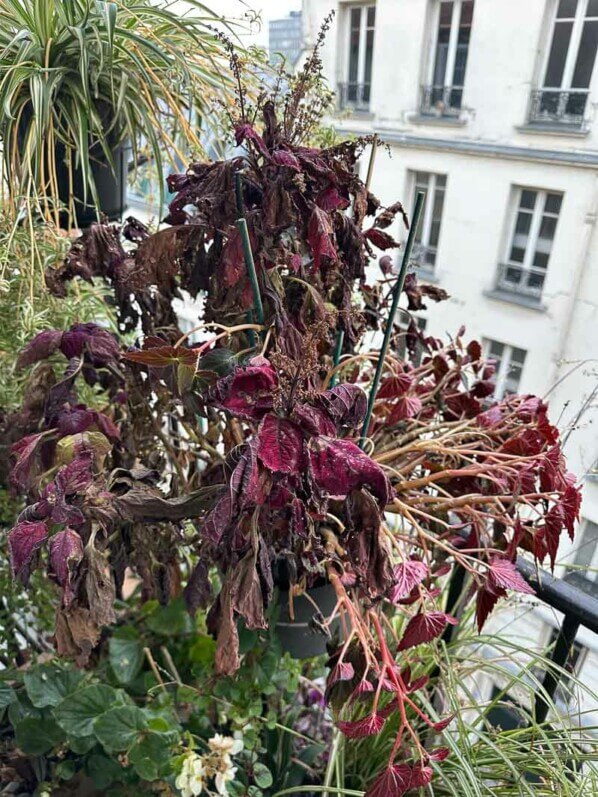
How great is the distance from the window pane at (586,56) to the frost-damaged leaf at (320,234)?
56.7 inches

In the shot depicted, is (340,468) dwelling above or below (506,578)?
above

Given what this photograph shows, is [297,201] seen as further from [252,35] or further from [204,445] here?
[252,35]

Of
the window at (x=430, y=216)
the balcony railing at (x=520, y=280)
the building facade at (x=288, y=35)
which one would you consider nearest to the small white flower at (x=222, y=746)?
the building facade at (x=288, y=35)

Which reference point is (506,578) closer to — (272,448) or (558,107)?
(272,448)

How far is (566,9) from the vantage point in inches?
64.7

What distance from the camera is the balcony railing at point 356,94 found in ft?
6.72

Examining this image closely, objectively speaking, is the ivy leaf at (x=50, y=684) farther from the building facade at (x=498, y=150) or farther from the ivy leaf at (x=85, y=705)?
the building facade at (x=498, y=150)

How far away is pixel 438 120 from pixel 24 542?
1.95 meters

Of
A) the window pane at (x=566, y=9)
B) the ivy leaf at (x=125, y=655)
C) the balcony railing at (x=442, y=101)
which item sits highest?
the window pane at (x=566, y=9)

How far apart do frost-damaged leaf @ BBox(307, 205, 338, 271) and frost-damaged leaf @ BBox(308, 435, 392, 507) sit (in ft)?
0.60

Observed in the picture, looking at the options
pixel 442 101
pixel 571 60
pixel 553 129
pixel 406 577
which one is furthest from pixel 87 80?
pixel 442 101

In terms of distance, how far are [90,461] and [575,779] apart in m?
0.64

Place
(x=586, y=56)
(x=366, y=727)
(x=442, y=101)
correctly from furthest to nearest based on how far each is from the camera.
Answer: (x=442, y=101)
(x=586, y=56)
(x=366, y=727)

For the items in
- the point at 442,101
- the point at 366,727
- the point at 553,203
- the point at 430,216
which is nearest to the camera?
the point at 366,727
